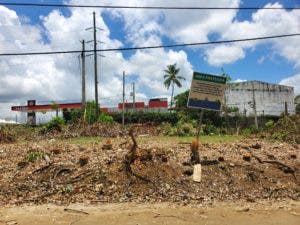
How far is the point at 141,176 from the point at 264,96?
48.4 meters

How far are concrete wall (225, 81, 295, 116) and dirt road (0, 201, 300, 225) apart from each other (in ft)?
145

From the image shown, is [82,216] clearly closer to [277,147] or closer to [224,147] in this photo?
[224,147]

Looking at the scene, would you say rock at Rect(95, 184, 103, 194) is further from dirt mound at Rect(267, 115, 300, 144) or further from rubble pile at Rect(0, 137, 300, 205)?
dirt mound at Rect(267, 115, 300, 144)

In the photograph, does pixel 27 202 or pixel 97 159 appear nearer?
pixel 27 202

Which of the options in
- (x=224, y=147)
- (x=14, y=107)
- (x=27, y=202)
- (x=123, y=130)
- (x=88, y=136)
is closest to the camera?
(x=27, y=202)

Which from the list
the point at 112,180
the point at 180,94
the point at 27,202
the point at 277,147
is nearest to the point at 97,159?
the point at 112,180

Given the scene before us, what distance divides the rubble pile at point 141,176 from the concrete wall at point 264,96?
1646 inches

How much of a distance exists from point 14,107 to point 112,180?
62138 mm

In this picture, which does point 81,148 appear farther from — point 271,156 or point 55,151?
point 271,156

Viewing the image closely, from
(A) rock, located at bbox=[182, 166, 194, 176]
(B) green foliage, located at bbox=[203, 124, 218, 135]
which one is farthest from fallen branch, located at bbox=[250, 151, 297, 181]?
(B) green foliage, located at bbox=[203, 124, 218, 135]

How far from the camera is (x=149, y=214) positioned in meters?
10.1

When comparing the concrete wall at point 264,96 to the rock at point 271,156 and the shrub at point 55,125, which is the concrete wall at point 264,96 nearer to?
the shrub at point 55,125

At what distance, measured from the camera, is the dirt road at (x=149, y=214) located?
9.73m

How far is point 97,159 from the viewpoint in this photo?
1247cm
